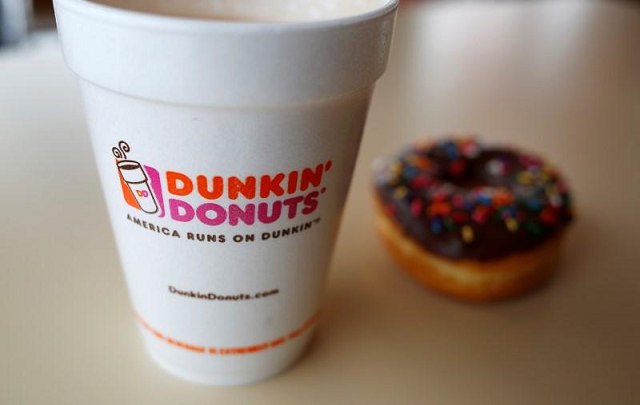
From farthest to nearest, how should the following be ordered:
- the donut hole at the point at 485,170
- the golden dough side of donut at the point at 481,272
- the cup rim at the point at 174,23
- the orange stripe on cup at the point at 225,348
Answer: the donut hole at the point at 485,170, the golden dough side of donut at the point at 481,272, the orange stripe on cup at the point at 225,348, the cup rim at the point at 174,23

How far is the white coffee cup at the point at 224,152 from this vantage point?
35cm

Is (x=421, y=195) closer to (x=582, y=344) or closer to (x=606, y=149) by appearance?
(x=582, y=344)

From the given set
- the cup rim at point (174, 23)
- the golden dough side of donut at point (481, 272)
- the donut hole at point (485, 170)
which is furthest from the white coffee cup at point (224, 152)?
the donut hole at point (485, 170)

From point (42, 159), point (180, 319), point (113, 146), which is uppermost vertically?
point (113, 146)

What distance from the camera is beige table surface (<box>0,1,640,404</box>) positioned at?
53 centimetres

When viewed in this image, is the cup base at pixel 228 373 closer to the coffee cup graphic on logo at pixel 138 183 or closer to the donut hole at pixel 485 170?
the coffee cup graphic on logo at pixel 138 183

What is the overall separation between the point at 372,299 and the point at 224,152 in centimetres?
32

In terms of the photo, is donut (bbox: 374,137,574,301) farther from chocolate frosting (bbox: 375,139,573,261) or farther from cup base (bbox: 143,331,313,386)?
cup base (bbox: 143,331,313,386)

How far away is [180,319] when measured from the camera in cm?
47

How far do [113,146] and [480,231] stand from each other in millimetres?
416

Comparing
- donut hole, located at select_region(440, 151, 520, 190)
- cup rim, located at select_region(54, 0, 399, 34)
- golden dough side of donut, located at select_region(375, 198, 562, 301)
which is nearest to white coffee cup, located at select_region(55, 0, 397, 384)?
cup rim, located at select_region(54, 0, 399, 34)

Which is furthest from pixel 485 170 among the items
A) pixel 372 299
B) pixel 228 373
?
pixel 228 373

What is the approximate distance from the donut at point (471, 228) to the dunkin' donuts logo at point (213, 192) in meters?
0.29

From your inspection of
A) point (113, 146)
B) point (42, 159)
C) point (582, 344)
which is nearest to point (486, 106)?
point (582, 344)
